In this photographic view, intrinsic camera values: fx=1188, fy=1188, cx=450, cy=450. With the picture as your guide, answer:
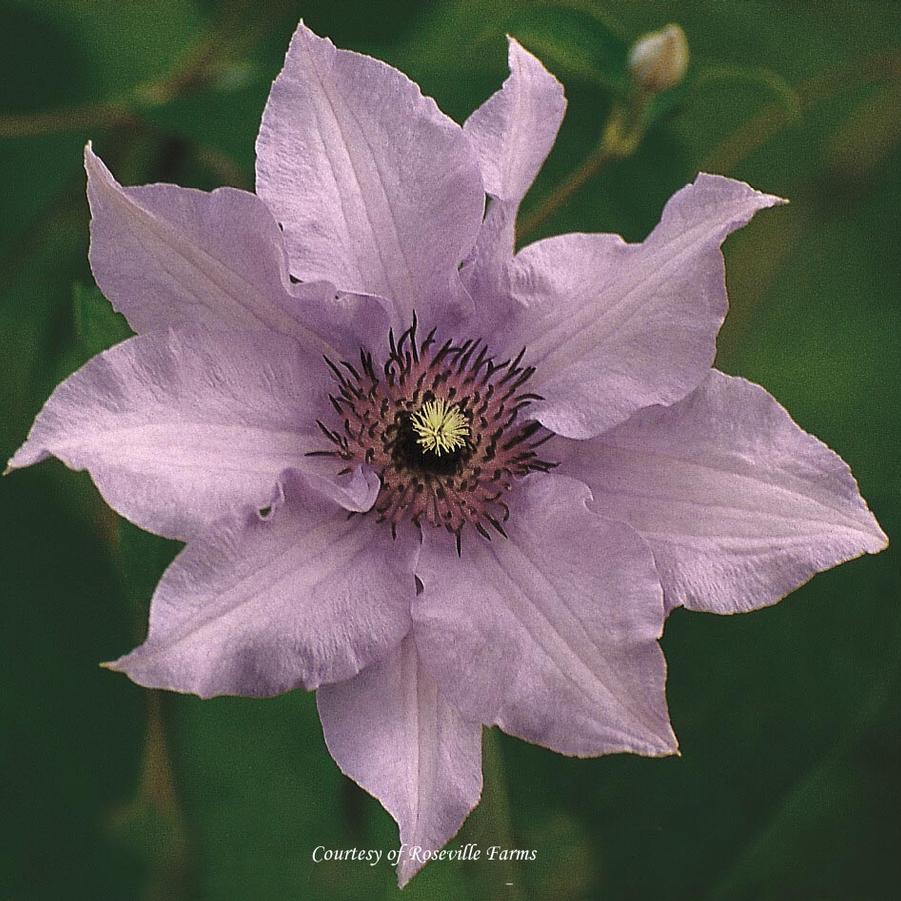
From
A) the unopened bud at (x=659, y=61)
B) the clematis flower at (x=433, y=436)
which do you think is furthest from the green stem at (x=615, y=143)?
the clematis flower at (x=433, y=436)

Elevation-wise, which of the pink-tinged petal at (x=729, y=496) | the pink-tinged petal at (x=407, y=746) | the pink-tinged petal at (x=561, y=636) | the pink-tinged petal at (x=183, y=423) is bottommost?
the pink-tinged petal at (x=407, y=746)

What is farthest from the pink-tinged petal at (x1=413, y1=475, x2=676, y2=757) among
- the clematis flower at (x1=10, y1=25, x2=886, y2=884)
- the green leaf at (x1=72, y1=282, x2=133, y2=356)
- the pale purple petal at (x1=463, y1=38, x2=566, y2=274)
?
the green leaf at (x1=72, y1=282, x2=133, y2=356)

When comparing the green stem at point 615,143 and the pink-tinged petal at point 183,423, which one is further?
the green stem at point 615,143

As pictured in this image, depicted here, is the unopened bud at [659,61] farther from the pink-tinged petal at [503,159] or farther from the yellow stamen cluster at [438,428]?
the yellow stamen cluster at [438,428]

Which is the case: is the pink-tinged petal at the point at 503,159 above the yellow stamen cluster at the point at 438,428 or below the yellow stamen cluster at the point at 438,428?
above

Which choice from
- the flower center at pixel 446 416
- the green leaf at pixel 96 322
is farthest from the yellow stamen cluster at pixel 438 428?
the green leaf at pixel 96 322

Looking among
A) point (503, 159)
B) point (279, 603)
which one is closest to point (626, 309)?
point (503, 159)

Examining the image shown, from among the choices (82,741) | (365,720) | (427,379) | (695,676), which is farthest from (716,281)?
(82,741)
